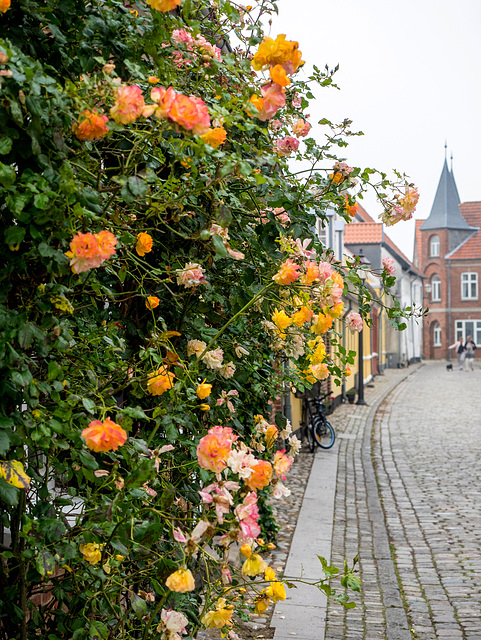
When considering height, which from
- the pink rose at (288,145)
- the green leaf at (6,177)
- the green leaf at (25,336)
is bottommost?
the green leaf at (25,336)

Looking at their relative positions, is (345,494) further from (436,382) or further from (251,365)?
(436,382)

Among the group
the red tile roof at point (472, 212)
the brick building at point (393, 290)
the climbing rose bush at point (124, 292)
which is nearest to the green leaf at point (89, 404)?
the climbing rose bush at point (124, 292)

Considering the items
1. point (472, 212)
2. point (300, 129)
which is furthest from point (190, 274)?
point (472, 212)

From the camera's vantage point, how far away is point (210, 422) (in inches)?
115

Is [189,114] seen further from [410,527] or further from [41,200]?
[410,527]

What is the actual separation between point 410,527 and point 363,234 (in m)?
30.4

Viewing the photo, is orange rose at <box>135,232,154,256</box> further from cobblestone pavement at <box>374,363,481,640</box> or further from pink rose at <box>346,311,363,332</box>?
cobblestone pavement at <box>374,363,481,640</box>

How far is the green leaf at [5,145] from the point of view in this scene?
61.2 inches

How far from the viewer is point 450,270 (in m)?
58.7

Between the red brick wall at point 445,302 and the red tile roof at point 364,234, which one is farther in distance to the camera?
the red brick wall at point 445,302

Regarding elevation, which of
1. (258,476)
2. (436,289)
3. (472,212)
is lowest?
(258,476)

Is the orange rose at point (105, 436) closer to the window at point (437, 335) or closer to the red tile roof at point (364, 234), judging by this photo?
the red tile roof at point (364, 234)

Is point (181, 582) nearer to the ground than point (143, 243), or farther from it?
nearer to the ground

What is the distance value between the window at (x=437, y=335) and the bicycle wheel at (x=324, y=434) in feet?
158
